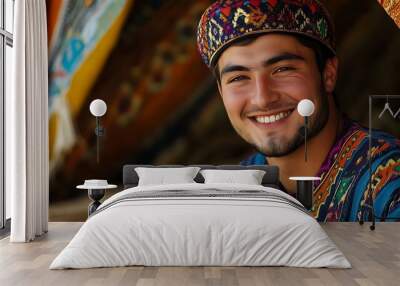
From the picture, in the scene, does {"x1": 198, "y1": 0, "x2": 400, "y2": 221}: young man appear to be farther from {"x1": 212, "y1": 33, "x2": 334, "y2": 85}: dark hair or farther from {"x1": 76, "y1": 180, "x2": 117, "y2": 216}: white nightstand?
{"x1": 76, "y1": 180, "x2": 117, "y2": 216}: white nightstand

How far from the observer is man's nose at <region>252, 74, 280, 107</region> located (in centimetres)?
721

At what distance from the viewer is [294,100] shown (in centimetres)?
725

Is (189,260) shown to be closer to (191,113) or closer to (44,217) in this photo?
(44,217)

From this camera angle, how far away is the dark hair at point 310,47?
7.26 metres

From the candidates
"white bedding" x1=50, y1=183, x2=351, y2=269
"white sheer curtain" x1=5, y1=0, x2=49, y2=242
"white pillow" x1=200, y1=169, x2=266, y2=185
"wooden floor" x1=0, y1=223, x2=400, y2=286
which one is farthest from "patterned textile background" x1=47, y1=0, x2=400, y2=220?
"white bedding" x1=50, y1=183, x2=351, y2=269

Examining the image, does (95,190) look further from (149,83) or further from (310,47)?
(310,47)

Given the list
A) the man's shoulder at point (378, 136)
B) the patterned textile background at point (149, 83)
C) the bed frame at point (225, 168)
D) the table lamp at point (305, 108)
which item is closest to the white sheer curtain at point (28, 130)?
the patterned textile background at point (149, 83)

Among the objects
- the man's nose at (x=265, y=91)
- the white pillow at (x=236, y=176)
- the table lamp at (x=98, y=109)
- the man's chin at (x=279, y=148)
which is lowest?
the white pillow at (x=236, y=176)

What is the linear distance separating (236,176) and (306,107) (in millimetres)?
1222

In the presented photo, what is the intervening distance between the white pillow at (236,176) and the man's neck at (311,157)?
51 centimetres

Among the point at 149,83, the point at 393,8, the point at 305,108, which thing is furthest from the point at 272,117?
the point at 393,8

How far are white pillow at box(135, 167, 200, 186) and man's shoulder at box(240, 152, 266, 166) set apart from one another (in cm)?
71

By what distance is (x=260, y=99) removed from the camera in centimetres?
723

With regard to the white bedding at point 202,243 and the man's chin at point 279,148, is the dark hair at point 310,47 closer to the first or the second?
the man's chin at point 279,148
